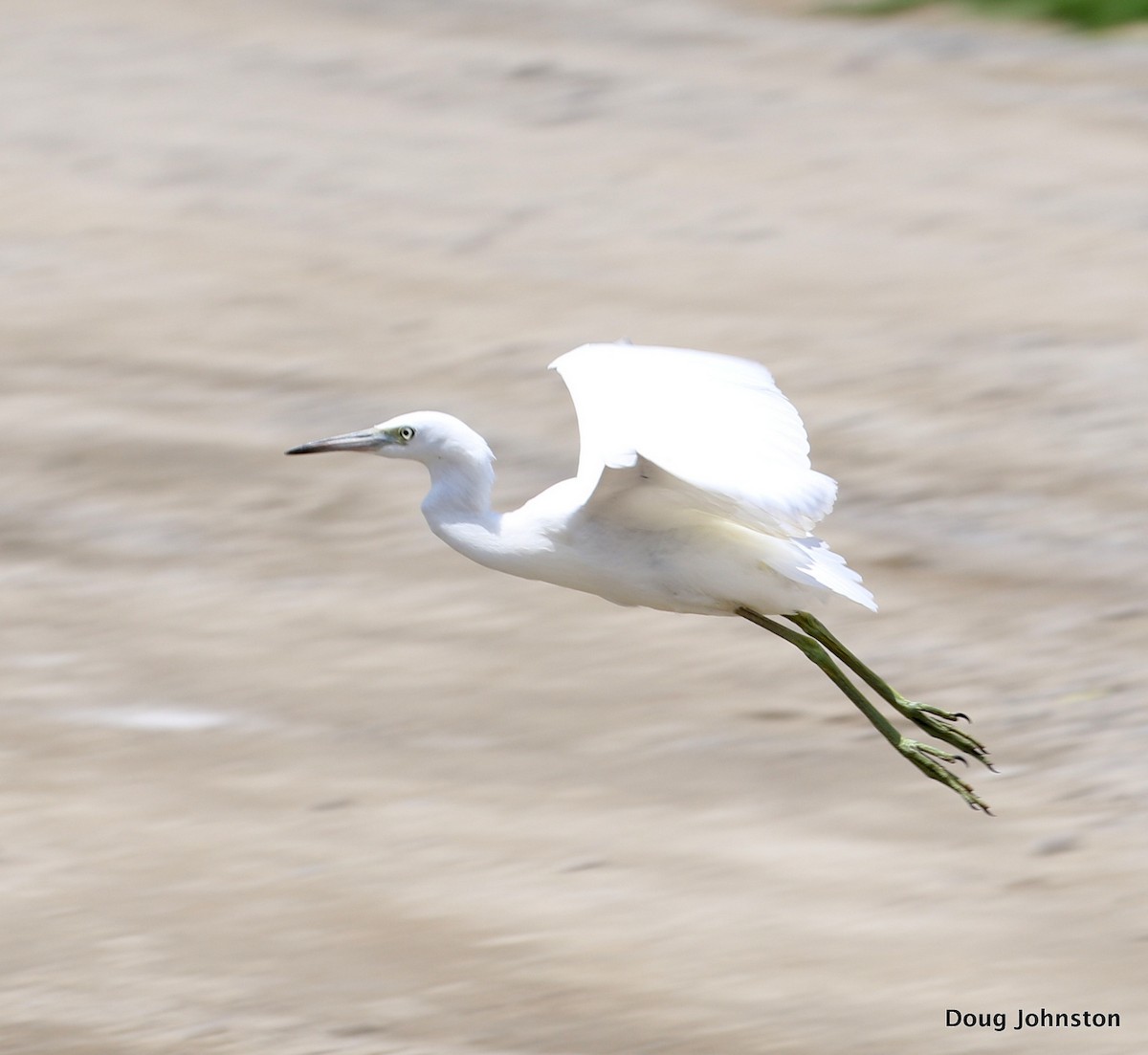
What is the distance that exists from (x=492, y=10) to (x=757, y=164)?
3.57m

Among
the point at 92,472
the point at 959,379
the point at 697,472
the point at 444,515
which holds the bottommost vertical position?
the point at 92,472

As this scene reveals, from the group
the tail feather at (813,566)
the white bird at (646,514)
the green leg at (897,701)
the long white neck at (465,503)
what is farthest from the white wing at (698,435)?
the green leg at (897,701)

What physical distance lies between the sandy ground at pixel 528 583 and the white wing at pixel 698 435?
2180 millimetres

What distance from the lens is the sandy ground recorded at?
318 inches

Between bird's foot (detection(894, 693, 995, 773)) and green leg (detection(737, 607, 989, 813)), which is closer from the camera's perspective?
green leg (detection(737, 607, 989, 813))

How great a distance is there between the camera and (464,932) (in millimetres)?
8258

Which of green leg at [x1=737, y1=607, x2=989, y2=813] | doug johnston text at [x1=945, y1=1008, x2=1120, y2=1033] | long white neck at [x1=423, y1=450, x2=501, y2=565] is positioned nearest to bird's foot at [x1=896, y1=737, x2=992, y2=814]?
green leg at [x1=737, y1=607, x2=989, y2=813]

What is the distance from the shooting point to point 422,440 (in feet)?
22.2

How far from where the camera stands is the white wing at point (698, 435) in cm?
597

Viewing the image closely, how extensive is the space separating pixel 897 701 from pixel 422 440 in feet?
5.71

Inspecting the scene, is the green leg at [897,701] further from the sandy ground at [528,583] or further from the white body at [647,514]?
the sandy ground at [528,583]

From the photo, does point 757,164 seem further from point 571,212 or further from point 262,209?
point 262,209

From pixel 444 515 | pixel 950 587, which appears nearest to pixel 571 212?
pixel 950 587

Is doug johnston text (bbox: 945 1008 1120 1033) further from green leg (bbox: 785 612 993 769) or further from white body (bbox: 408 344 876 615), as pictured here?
white body (bbox: 408 344 876 615)
